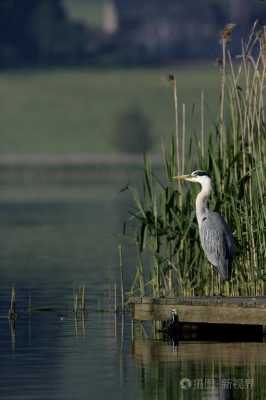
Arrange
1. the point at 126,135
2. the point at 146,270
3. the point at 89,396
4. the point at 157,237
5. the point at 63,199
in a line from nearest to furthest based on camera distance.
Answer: the point at 89,396 < the point at 157,237 < the point at 146,270 < the point at 63,199 < the point at 126,135

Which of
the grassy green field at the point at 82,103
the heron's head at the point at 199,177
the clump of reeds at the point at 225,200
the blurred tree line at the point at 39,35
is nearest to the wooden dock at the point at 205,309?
the clump of reeds at the point at 225,200

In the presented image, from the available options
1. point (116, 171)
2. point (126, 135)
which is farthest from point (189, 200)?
point (126, 135)

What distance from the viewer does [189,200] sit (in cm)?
1717

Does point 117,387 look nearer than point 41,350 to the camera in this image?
Yes

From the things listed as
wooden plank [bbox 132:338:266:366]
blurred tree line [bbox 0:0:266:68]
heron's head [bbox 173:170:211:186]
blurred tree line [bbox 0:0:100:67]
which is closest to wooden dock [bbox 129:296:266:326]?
wooden plank [bbox 132:338:266:366]

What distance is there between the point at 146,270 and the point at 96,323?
297 inches

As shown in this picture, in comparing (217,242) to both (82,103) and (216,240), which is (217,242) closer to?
(216,240)

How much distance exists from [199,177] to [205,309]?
136 centimetres

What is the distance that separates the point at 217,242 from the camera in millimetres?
16141

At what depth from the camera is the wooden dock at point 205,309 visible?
51.9ft

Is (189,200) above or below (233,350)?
above

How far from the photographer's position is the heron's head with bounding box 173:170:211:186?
54.4ft

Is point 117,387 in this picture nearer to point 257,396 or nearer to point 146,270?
point 257,396

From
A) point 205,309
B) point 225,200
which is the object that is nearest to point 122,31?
point 225,200
